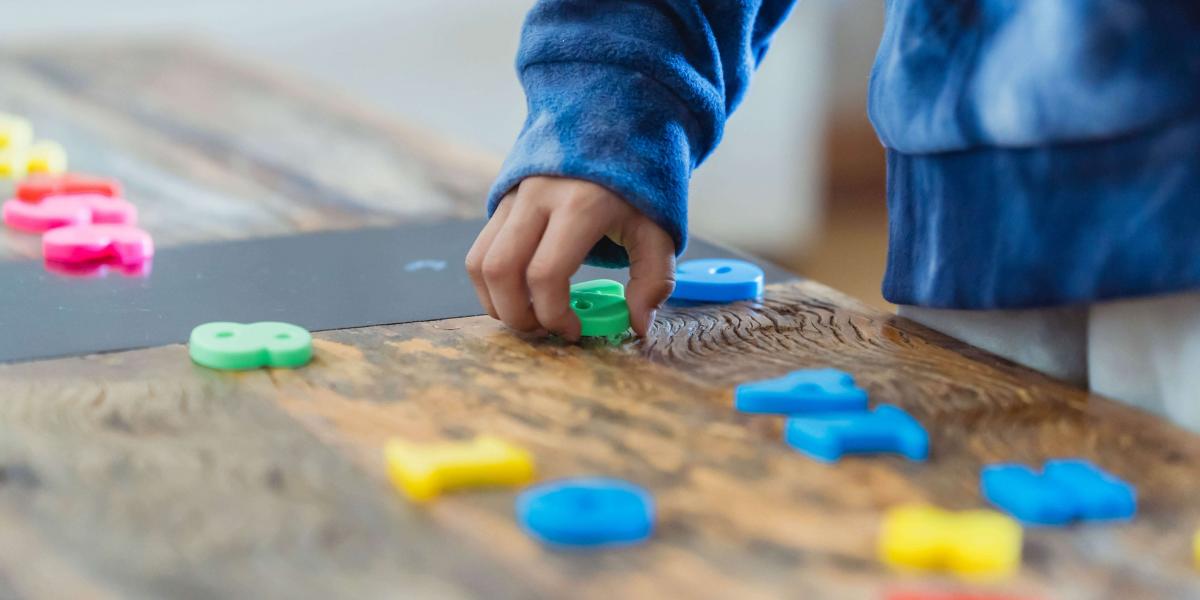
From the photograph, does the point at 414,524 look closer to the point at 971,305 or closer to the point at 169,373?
the point at 169,373

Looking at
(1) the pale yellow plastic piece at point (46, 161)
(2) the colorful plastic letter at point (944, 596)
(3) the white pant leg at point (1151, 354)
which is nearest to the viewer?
(2) the colorful plastic letter at point (944, 596)

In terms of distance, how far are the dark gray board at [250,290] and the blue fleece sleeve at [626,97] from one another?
0.13 m

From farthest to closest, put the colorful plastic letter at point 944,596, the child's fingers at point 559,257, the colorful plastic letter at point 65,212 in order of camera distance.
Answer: the colorful plastic letter at point 65,212
the child's fingers at point 559,257
the colorful plastic letter at point 944,596

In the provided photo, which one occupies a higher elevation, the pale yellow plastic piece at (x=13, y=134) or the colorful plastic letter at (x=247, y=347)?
the pale yellow plastic piece at (x=13, y=134)

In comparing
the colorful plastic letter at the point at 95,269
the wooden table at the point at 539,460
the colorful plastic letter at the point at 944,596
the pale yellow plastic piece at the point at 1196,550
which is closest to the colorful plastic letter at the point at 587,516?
the wooden table at the point at 539,460

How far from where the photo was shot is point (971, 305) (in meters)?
0.89

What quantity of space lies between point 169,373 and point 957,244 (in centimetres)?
47

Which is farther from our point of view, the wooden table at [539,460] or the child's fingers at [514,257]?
the child's fingers at [514,257]

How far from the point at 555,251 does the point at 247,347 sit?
191 mm

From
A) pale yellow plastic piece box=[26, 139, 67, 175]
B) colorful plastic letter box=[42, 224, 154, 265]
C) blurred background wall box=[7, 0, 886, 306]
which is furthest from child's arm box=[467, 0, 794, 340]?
blurred background wall box=[7, 0, 886, 306]

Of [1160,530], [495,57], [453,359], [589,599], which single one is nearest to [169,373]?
[453,359]

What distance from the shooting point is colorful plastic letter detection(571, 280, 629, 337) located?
3.17 feet

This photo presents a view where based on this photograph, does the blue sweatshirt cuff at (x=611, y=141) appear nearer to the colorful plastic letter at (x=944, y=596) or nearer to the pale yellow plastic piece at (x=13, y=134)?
the colorful plastic letter at (x=944, y=596)

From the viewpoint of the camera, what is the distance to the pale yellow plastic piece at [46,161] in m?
1.41
